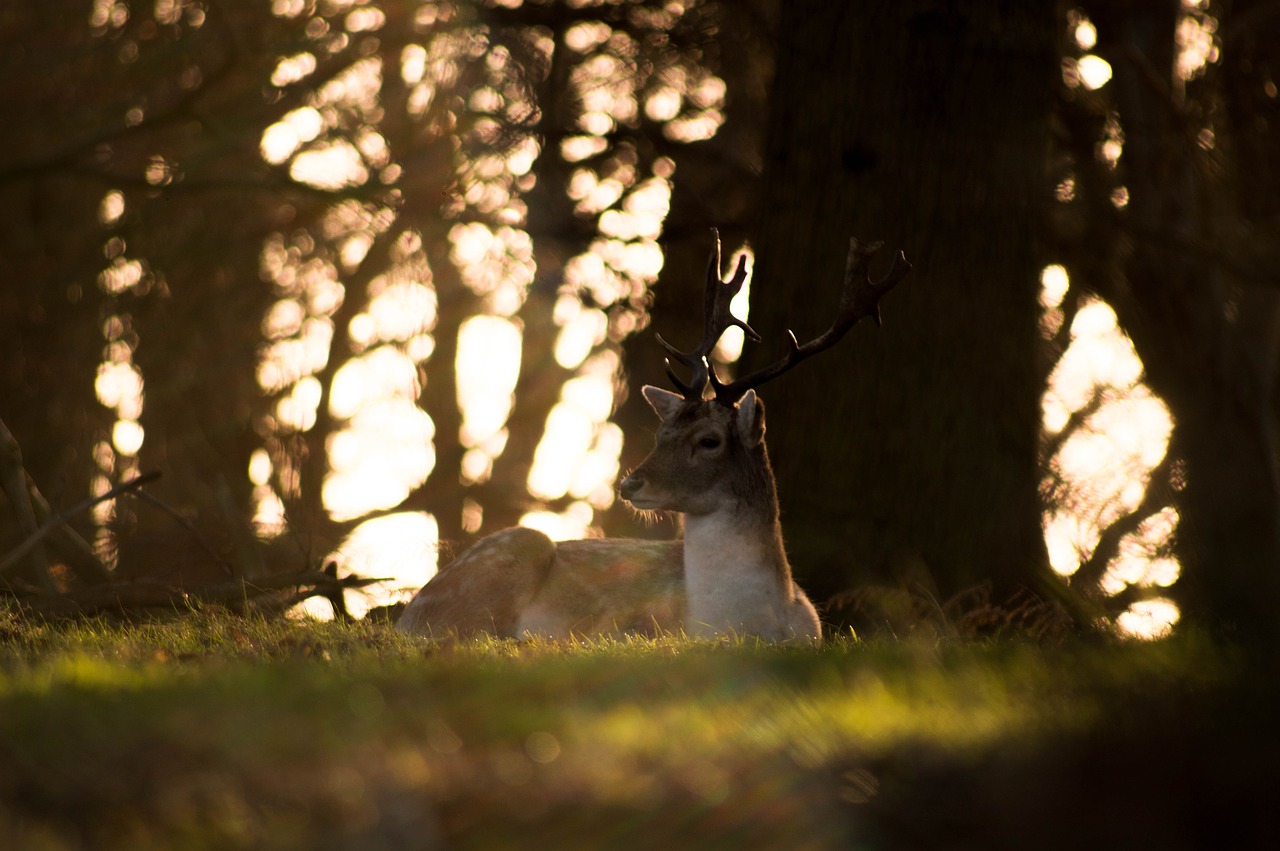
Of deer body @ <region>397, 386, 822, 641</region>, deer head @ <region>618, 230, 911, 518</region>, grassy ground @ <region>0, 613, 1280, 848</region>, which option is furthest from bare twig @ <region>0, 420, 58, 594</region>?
grassy ground @ <region>0, 613, 1280, 848</region>

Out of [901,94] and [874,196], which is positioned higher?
[901,94]

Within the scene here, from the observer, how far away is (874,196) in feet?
27.4

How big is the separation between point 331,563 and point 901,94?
4.47 m

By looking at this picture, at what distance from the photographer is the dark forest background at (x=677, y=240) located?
26.8ft

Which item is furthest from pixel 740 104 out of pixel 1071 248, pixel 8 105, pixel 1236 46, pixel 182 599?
pixel 8 105

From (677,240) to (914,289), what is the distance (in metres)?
4.43

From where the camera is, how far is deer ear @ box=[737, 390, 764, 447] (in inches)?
311

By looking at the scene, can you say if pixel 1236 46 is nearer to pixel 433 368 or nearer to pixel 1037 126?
pixel 1037 126

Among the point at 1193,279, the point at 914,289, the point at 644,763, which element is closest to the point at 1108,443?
the point at 1193,279

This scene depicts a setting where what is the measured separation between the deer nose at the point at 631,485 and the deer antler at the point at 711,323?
0.60 metres

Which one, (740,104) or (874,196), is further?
(740,104)

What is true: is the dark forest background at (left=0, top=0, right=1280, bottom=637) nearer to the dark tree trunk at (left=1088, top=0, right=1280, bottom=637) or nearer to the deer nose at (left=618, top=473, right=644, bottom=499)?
the dark tree trunk at (left=1088, top=0, right=1280, bottom=637)

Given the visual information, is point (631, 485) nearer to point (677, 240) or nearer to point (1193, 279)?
point (677, 240)

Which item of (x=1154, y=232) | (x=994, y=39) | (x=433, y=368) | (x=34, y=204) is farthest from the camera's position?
(x=433, y=368)
